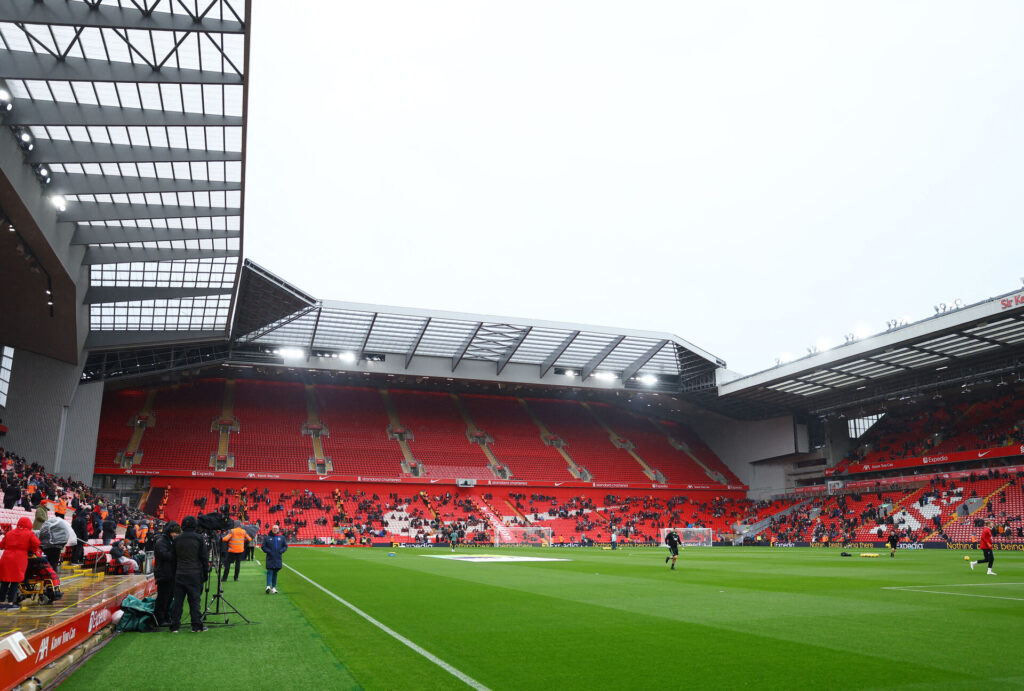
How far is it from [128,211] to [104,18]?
10.8m

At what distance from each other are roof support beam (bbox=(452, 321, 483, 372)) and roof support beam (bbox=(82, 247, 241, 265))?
21.1 meters

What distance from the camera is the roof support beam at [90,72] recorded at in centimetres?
1753

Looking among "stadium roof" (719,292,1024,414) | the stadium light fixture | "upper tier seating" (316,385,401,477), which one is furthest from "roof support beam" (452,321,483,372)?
the stadium light fixture

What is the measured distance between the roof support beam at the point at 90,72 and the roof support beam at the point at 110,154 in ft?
13.7

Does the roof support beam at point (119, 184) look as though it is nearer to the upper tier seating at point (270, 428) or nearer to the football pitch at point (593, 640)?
the football pitch at point (593, 640)

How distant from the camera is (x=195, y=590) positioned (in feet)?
31.8

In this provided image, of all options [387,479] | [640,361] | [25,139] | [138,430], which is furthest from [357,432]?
[25,139]

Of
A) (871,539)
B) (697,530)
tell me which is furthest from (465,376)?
(871,539)

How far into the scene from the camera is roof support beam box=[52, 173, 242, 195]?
2336 cm

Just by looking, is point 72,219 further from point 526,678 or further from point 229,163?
point 526,678

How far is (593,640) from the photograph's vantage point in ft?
30.1

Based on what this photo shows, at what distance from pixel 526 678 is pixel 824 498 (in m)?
59.3

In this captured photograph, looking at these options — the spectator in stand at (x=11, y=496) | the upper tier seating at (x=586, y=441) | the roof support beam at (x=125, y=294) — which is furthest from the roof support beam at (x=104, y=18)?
the upper tier seating at (x=586, y=441)

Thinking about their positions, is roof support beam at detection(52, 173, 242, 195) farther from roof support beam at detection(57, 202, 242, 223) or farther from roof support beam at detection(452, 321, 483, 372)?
roof support beam at detection(452, 321, 483, 372)
